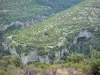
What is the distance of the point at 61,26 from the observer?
320 ft

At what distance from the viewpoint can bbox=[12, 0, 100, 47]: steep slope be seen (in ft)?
299

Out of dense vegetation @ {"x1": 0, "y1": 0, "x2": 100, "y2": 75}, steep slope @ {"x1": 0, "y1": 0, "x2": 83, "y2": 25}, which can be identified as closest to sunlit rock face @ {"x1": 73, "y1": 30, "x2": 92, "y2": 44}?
dense vegetation @ {"x1": 0, "y1": 0, "x2": 100, "y2": 75}

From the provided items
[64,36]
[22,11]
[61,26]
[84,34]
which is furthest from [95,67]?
[22,11]

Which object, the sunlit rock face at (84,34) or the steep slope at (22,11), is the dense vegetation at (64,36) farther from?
the steep slope at (22,11)

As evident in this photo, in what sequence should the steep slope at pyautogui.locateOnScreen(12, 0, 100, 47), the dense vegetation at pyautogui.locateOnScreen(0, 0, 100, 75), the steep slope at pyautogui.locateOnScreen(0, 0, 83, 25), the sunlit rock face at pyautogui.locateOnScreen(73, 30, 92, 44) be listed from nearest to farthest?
the dense vegetation at pyautogui.locateOnScreen(0, 0, 100, 75) < the steep slope at pyautogui.locateOnScreen(12, 0, 100, 47) < the sunlit rock face at pyautogui.locateOnScreen(73, 30, 92, 44) < the steep slope at pyautogui.locateOnScreen(0, 0, 83, 25)

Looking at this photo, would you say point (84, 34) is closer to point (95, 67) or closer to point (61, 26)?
point (61, 26)

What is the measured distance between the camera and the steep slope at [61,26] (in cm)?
9112

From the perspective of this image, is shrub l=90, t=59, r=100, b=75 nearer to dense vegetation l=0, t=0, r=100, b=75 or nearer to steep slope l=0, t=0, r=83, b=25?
dense vegetation l=0, t=0, r=100, b=75

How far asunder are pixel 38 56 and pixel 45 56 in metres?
2.20

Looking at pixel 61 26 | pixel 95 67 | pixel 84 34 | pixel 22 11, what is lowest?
pixel 84 34

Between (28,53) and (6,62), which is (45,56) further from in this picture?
(6,62)

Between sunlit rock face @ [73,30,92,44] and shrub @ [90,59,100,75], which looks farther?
sunlit rock face @ [73,30,92,44]

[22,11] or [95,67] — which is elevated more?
[22,11]

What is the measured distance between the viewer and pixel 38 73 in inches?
1451
